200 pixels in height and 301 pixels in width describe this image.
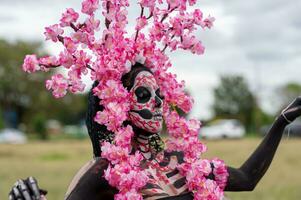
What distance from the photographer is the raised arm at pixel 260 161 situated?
3.62 m

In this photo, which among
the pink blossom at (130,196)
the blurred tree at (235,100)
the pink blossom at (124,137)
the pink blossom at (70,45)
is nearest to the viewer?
the pink blossom at (130,196)

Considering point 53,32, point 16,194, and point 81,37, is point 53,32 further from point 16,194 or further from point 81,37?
point 16,194

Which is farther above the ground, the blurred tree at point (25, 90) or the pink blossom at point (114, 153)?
the blurred tree at point (25, 90)

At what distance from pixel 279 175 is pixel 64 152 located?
45.8 feet

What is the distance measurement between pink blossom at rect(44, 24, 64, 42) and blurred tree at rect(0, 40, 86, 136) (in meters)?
57.8

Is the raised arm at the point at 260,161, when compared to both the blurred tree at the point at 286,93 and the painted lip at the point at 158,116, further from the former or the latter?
A: the blurred tree at the point at 286,93

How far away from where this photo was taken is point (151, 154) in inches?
139

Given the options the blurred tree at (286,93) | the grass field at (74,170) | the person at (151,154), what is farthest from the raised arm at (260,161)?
the blurred tree at (286,93)

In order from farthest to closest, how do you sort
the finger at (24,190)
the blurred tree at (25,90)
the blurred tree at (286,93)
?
the blurred tree at (286,93)
the blurred tree at (25,90)
the finger at (24,190)

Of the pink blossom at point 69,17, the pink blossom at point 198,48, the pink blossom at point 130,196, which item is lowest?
the pink blossom at point 130,196

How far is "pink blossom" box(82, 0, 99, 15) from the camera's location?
345cm

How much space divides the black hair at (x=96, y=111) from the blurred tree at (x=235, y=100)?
6618 cm

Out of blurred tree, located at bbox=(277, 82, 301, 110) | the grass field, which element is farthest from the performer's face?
blurred tree, located at bbox=(277, 82, 301, 110)

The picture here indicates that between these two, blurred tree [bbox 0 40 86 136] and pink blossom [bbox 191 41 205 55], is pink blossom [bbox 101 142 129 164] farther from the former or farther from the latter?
blurred tree [bbox 0 40 86 136]
